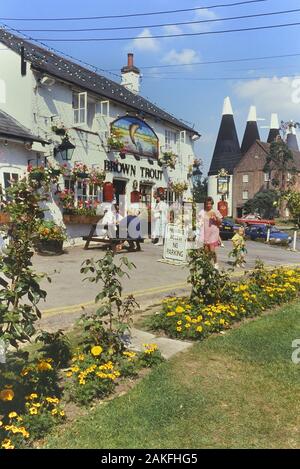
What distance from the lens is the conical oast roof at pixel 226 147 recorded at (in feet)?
199

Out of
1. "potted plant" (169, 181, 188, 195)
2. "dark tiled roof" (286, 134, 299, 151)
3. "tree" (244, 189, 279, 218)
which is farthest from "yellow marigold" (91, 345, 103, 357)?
A: "dark tiled roof" (286, 134, 299, 151)

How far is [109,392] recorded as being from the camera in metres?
4.02

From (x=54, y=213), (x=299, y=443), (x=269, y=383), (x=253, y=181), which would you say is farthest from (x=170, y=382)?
(x=253, y=181)

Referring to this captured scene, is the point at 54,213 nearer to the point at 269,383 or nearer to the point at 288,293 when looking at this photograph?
the point at 288,293

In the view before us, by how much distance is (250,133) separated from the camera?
65000 millimetres

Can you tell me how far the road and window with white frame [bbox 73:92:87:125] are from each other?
4.52m

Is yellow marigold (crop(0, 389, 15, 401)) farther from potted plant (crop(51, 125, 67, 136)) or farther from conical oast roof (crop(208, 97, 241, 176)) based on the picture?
conical oast roof (crop(208, 97, 241, 176))

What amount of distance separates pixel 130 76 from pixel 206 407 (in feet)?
72.6

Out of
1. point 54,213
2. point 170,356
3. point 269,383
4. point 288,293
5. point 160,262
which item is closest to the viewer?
point 269,383

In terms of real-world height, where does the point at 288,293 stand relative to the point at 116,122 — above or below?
below
